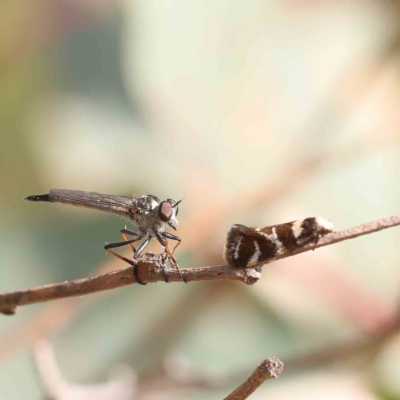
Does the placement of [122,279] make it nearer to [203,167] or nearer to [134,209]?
[134,209]

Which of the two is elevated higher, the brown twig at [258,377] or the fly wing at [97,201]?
the brown twig at [258,377]

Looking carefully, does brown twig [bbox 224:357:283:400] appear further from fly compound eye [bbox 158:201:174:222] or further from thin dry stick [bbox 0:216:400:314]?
fly compound eye [bbox 158:201:174:222]

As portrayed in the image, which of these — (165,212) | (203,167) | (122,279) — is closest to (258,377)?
(122,279)

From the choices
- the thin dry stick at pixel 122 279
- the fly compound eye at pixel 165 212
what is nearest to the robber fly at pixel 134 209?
the fly compound eye at pixel 165 212

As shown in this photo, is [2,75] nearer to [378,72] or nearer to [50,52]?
[50,52]

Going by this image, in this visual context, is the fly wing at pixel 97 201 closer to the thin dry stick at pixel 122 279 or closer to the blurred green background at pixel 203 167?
the thin dry stick at pixel 122 279
